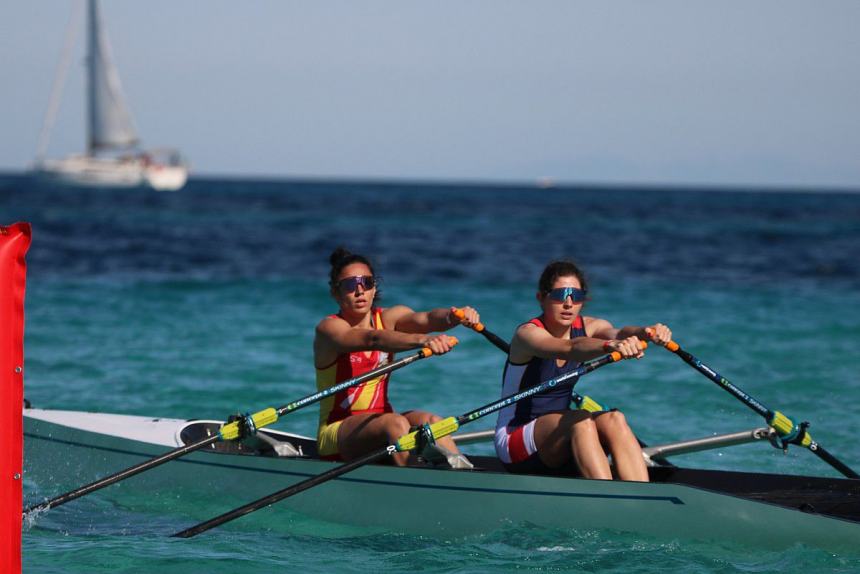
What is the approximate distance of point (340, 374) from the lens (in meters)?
7.02

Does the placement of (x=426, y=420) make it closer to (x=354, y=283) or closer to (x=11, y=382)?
(x=354, y=283)

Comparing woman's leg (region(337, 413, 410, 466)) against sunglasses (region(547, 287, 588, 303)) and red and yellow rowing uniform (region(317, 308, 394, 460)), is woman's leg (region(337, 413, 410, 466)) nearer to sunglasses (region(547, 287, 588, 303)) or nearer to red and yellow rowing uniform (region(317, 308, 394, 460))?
red and yellow rowing uniform (region(317, 308, 394, 460))

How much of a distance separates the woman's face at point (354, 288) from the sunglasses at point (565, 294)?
1.19 meters

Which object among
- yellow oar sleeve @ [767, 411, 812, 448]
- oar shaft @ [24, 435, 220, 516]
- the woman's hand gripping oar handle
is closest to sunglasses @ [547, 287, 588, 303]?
the woman's hand gripping oar handle

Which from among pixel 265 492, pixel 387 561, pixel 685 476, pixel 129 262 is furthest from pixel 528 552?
pixel 129 262

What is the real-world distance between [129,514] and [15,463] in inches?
118

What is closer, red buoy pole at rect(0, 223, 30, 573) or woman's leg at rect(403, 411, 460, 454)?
red buoy pole at rect(0, 223, 30, 573)

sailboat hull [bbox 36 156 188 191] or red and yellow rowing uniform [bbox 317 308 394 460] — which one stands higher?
sailboat hull [bbox 36 156 188 191]

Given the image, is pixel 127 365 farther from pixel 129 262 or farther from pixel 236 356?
pixel 129 262

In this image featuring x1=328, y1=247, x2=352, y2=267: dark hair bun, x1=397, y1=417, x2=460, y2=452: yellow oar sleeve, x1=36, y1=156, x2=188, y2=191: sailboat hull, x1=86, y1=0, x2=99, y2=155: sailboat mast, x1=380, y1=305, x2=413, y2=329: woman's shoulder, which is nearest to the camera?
x1=397, y1=417, x2=460, y2=452: yellow oar sleeve

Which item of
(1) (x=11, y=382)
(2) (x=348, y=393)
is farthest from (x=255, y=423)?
(1) (x=11, y=382)

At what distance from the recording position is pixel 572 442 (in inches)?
248

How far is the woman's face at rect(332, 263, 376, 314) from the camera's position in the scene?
6824mm

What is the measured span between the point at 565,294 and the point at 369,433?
1516mm
